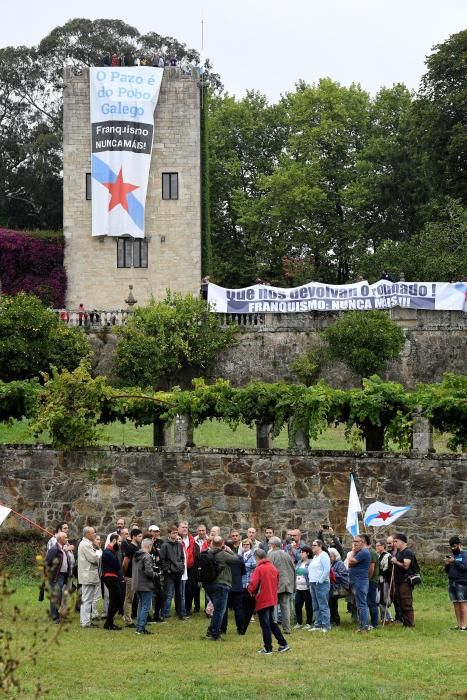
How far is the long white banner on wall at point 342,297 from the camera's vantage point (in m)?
40.0

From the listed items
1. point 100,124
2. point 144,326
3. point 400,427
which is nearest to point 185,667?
point 400,427

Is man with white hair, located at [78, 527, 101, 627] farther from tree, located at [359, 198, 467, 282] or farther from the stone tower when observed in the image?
the stone tower

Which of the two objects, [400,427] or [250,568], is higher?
[400,427]

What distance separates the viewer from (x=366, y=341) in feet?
127

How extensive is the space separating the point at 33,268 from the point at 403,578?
3292 cm

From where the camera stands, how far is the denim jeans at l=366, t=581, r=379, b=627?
18688mm

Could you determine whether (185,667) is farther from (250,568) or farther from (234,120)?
(234,120)

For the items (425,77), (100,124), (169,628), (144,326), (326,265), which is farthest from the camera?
(326,265)

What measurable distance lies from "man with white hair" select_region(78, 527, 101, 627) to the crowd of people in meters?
0.01

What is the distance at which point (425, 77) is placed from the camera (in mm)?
53781

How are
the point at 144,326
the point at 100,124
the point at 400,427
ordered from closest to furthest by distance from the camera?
1. the point at 400,427
2. the point at 144,326
3. the point at 100,124

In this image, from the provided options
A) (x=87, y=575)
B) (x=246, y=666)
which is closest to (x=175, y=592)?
(x=87, y=575)

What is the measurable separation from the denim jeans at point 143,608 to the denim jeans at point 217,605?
0.90 meters

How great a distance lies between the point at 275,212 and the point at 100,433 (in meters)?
31.8
